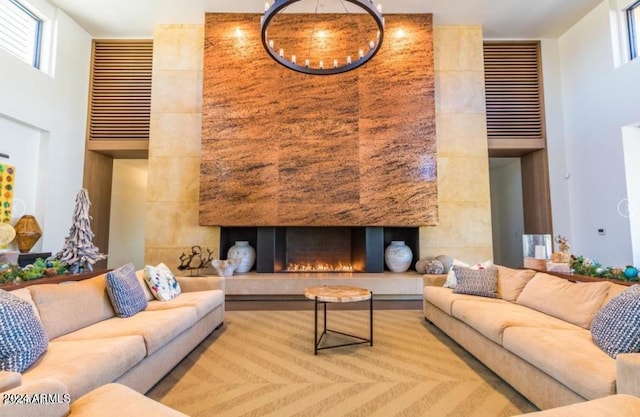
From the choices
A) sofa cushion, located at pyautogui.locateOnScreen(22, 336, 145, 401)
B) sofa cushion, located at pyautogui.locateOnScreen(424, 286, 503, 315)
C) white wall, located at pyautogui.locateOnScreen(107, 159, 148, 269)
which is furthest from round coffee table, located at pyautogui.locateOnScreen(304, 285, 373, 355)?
white wall, located at pyautogui.locateOnScreen(107, 159, 148, 269)

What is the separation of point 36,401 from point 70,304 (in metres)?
1.40

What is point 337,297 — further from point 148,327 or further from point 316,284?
point 316,284

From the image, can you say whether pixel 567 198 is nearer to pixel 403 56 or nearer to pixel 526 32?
pixel 526 32

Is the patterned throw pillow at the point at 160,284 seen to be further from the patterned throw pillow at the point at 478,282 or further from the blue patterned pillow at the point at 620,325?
the blue patterned pillow at the point at 620,325

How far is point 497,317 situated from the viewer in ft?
8.16

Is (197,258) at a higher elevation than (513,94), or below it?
below

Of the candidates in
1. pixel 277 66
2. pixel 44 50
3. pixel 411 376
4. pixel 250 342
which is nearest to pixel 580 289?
pixel 411 376

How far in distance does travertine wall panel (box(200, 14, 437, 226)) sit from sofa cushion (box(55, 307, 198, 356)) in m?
2.70

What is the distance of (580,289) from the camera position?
248cm

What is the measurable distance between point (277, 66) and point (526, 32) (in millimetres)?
4833

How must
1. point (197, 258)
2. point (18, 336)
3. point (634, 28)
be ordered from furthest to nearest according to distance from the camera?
point (197, 258) → point (634, 28) → point (18, 336)

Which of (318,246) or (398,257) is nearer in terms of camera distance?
(398,257)

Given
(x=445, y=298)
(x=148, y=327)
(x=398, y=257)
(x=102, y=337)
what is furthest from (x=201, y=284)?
(x=398, y=257)

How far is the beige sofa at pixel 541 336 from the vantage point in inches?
Answer: 62.9
